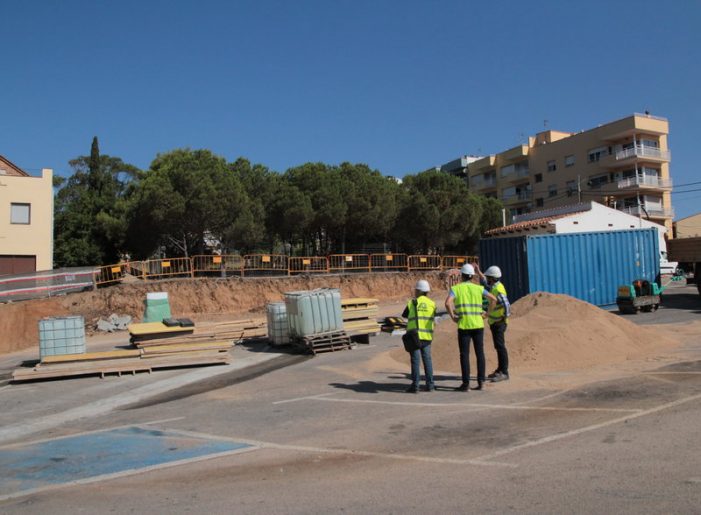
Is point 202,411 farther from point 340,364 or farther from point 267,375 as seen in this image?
point 340,364

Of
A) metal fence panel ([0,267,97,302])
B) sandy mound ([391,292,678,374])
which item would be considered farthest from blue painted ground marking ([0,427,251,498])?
metal fence panel ([0,267,97,302])

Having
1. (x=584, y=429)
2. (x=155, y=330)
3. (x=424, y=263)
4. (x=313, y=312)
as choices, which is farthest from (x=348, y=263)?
(x=584, y=429)

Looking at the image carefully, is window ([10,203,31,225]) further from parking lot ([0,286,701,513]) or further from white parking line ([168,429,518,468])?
white parking line ([168,429,518,468])

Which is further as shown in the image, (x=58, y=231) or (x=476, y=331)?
(x=58, y=231)

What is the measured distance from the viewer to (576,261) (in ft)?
63.5

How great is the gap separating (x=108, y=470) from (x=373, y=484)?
2.80 metres

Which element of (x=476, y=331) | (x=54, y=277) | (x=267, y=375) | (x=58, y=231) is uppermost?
(x=58, y=231)

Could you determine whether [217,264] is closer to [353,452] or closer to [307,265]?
[307,265]

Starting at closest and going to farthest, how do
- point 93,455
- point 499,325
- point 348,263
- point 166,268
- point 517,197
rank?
point 93,455
point 499,325
point 166,268
point 348,263
point 517,197

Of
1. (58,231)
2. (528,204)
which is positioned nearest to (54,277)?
(58,231)

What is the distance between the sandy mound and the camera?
1063cm

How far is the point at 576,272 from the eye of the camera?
762 inches

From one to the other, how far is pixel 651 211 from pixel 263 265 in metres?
38.8

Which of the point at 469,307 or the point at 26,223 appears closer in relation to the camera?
the point at 469,307
